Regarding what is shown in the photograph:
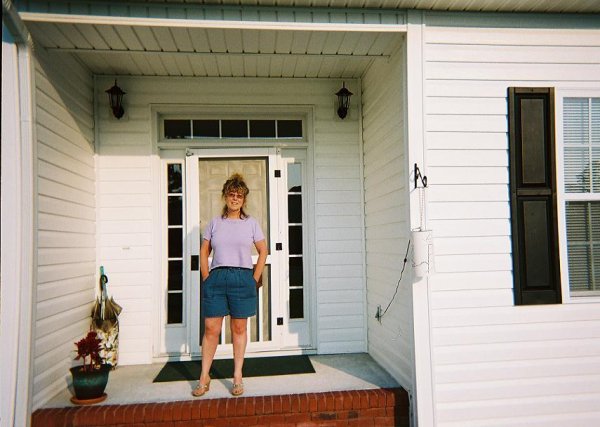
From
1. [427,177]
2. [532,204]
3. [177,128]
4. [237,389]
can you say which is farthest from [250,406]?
[177,128]

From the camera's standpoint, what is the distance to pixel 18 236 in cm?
271

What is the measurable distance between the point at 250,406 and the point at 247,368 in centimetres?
76

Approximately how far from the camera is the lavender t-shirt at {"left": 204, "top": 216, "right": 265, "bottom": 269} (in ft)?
10.5

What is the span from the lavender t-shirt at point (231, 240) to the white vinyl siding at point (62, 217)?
1104 millimetres

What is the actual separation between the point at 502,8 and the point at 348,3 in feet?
3.55

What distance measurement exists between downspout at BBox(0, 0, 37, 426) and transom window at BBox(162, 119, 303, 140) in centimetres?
147

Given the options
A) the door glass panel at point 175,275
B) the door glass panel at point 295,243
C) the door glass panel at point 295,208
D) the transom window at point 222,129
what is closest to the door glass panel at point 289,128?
the transom window at point 222,129

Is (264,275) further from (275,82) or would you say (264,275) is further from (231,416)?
(275,82)

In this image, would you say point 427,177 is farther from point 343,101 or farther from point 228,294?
point 228,294

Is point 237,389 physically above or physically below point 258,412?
above

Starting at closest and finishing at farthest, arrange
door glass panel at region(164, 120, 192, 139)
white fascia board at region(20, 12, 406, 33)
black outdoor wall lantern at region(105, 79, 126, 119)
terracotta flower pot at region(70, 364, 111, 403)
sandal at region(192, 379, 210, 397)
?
white fascia board at region(20, 12, 406, 33) < terracotta flower pot at region(70, 364, 111, 403) < sandal at region(192, 379, 210, 397) < black outdoor wall lantern at region(105, 79, 126, 119) < door glass panel at region(164, 120, 192, 139)

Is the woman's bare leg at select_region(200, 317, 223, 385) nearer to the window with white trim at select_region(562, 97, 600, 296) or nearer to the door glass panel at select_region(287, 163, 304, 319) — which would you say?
the door glass panel at select_region(287, 163, 304, 319)

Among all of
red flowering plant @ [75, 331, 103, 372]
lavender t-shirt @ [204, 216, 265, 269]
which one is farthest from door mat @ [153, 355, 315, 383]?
lavender t-shirt @ [204, 216, 265, 269]

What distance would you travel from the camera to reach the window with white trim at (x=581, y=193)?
3.07 metres
